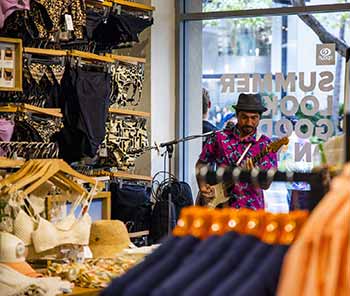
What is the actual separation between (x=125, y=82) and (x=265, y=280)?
19.6ft

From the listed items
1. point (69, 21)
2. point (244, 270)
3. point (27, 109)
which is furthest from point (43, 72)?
point (244, 270)

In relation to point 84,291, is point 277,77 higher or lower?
higher

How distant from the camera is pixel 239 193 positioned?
6.15m

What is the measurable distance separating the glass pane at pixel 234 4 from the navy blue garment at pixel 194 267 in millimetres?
6238

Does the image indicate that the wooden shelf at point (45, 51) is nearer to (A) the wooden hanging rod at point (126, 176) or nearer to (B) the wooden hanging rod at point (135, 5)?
Result: (B) the wooden hanging rod at point (135, 5)

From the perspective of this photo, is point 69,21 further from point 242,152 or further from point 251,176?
point 251,176

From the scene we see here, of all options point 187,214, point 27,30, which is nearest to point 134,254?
point 187,214

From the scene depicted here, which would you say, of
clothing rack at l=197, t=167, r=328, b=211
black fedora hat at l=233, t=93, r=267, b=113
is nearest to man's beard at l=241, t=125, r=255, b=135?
black fedora hat at l=233, t=93, r=267, b=113

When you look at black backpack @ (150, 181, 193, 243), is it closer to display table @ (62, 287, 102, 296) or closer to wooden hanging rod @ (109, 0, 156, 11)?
wooden hanging rod @ (109, 0, 156, 11)

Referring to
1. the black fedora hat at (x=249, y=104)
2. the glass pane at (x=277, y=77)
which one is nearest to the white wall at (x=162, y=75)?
the glass pane at (x=277, y=77)

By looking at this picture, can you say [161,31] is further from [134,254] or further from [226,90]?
[134,254]

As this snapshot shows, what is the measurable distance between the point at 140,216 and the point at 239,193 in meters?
1.63

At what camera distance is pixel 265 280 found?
1685 mm

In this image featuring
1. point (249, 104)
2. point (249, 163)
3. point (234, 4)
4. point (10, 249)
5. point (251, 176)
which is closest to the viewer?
point (251, 176)
